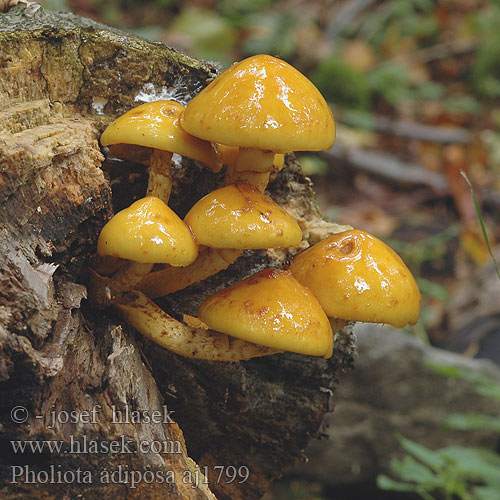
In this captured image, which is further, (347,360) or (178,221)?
(347,360)

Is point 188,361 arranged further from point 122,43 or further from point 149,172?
point 122,43

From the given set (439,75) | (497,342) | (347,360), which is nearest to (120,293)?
(347,360)

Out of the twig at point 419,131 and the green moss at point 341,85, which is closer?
the twig at point 419,131

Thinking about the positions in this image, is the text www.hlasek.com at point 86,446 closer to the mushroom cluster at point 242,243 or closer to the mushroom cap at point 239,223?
the mushroom cluster at point 242,243

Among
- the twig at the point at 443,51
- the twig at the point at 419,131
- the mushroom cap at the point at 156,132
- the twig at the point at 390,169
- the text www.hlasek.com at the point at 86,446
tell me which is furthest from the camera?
A: the twig at the point at 443,51

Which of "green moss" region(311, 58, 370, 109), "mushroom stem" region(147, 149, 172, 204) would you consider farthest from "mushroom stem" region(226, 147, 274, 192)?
"green moss" region(311, 58, 370, 109)

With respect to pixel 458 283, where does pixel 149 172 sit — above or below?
above

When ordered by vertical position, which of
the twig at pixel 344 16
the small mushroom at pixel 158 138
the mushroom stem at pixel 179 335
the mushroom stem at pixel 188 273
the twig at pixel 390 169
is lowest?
the twig at pixel 390 169

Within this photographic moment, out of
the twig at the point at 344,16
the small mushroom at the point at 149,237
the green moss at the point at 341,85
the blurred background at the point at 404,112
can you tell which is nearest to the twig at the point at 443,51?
the blurred background at the point at 404,112

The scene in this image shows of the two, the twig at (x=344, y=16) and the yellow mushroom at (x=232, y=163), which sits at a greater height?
the yellow mushroom at (x=232, y=163)
